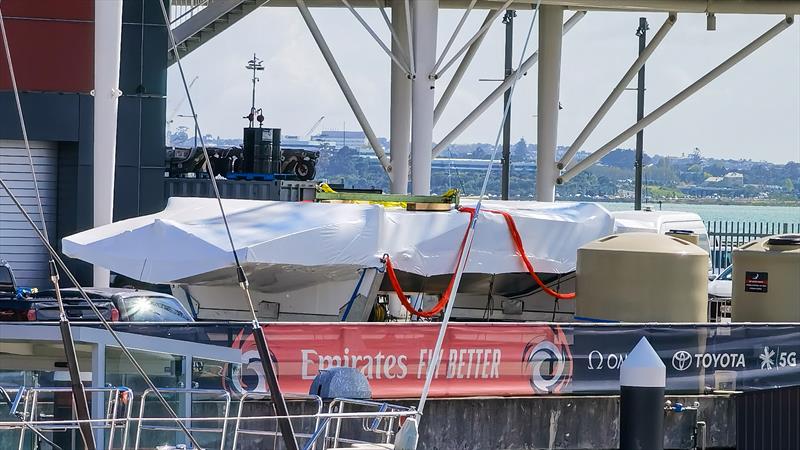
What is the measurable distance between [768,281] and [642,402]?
8274 millimetres

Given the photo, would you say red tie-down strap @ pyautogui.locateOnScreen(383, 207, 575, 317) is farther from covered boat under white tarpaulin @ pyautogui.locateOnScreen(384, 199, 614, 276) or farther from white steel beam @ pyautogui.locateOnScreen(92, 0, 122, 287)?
white steel beam @ pyautogui.locateOnScreen(92, 0, 122, 287)

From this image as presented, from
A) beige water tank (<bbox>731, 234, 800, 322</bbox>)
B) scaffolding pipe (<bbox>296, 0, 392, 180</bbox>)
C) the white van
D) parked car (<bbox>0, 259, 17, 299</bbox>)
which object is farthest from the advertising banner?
scaffolding pipe (<bbox>296, 0, 392, 180</bbox>)

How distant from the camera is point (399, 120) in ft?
125

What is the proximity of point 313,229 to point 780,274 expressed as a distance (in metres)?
7.06

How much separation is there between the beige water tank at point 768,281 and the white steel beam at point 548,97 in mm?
17107

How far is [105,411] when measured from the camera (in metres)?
15.0

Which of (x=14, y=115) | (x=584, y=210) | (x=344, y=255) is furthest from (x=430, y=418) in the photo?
(x=14, y=115)

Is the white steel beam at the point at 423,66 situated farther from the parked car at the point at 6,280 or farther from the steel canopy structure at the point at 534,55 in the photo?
the parked car at the point at 6,280

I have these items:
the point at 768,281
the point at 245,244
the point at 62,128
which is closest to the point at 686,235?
the point at 768,281

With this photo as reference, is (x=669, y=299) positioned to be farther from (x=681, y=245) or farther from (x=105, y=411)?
(x=105, y=411)

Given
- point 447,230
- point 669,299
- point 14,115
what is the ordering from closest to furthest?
point 669,299 < point 447,230 < point 14,115

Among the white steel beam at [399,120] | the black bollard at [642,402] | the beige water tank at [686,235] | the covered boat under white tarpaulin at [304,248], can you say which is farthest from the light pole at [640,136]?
the black bollard at [642,402]

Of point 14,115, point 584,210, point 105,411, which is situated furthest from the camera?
→ point 14,115

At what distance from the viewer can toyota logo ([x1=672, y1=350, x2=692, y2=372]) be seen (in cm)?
1995
